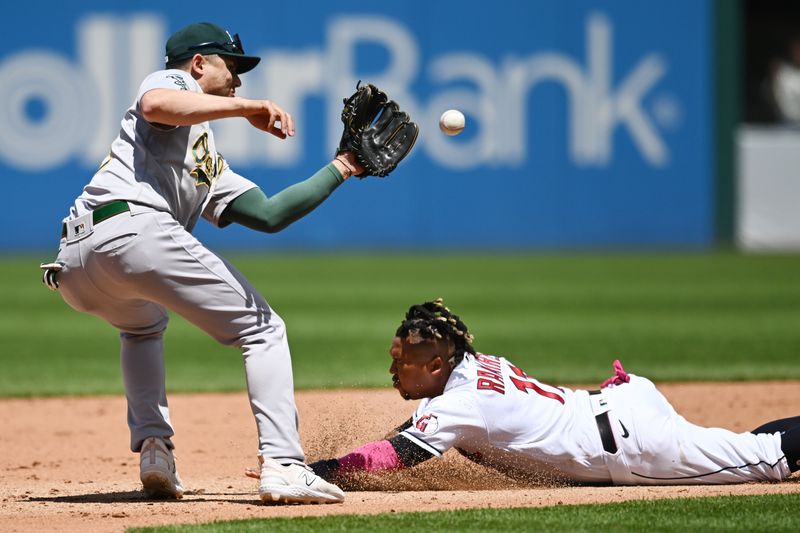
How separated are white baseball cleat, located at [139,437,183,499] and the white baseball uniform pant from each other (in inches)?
65.2

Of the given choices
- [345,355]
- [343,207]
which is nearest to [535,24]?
[343,207]

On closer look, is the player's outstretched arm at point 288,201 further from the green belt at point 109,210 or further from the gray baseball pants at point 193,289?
the green belt at point 109,210

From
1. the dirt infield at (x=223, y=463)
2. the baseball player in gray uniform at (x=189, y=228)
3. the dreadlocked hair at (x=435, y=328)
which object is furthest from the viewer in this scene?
the dreadlocked hair at (x=435, y=328)

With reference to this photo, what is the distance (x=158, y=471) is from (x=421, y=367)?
1070 mm

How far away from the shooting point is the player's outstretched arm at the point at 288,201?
434cm

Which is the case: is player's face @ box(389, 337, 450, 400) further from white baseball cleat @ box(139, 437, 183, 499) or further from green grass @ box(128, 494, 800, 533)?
white baseball cleat @ box(139, 437, 183, 499)

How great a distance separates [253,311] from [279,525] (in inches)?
30.4

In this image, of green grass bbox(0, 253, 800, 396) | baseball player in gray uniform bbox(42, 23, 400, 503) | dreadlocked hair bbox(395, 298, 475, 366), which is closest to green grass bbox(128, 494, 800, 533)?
baseball player in gray uniform bbox(42, 23, 400, 503)

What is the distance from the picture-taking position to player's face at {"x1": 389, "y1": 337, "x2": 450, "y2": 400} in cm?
453

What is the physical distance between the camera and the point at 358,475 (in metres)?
4.52

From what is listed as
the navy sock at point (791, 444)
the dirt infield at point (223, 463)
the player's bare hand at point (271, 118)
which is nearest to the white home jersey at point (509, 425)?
the dirt infield at point (223, 463)

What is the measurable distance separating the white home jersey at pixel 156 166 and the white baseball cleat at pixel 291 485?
0.98m

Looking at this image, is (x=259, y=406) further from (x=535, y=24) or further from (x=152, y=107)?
(x=535, y=24)

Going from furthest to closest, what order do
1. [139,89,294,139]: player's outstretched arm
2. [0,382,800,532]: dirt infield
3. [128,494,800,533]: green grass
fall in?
1. [0,382,800,532]: dirt infield
2. [139,89,294,139]: player's outstretched arm
3. [128,494,800,533]: green grass
